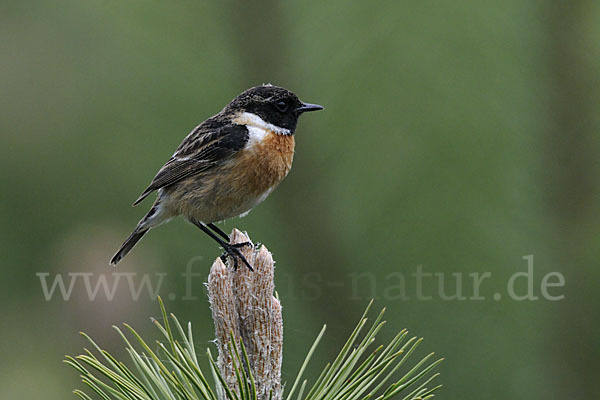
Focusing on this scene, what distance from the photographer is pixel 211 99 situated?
250cm

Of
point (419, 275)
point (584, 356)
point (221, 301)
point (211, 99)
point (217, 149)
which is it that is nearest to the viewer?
point (221, 301)

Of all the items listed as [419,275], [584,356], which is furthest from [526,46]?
[584,356]

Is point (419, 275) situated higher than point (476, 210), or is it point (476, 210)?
point (476, 210)

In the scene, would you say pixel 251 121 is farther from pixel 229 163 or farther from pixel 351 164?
pixel 351 164

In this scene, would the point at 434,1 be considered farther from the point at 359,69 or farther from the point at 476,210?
the point at 476,210

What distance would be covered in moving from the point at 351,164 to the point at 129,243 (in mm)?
1095

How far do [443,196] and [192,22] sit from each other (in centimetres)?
110

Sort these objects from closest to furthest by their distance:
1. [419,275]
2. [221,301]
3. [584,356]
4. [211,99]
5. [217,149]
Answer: [221,301] → [584,356] → [419,275] → [211,99] → [217,149]

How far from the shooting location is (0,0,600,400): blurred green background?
2178mm

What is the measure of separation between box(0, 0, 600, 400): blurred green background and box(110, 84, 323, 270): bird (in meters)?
0.51

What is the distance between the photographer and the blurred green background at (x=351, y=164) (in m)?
2.18

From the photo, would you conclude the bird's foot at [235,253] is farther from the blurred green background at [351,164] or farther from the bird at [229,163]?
the bird at [229,163]

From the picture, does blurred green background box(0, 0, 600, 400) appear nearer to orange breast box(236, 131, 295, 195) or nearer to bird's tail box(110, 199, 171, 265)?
bird's tail box(110, 199, 171, 265)

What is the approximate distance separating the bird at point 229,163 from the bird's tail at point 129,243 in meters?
0.02
